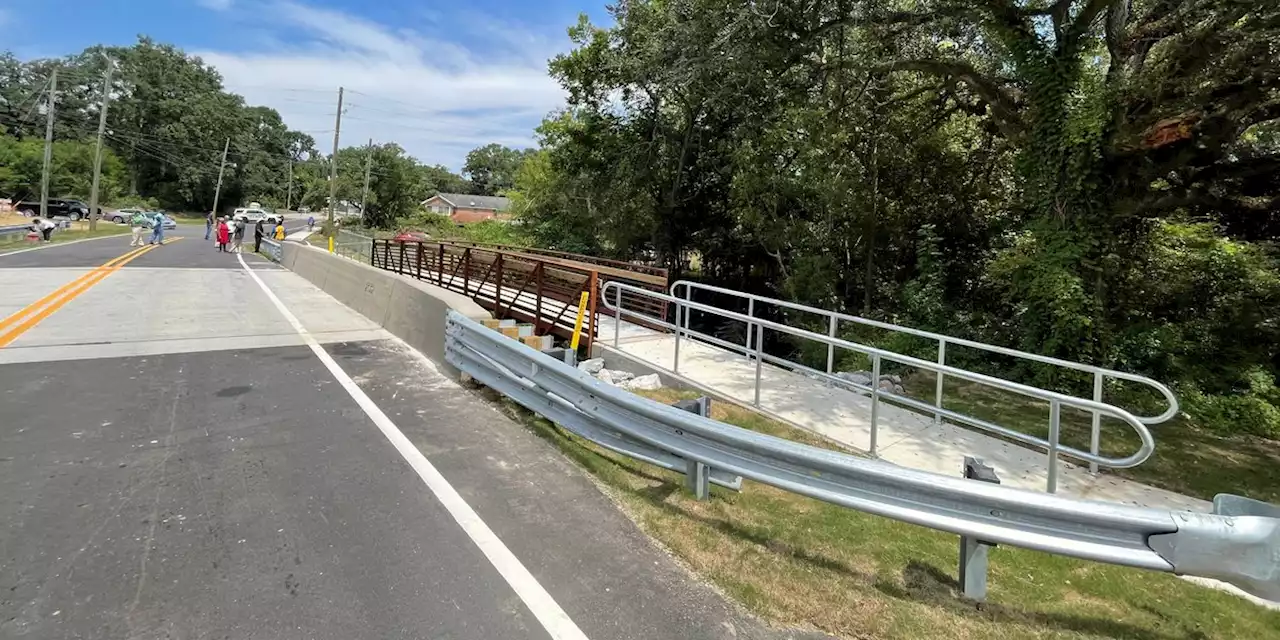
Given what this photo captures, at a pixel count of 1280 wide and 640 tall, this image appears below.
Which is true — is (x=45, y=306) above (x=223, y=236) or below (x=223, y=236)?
below

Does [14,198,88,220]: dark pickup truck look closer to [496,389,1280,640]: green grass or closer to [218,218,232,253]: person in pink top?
[218,218,232,253]: person in pink top

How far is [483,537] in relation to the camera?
12.4 feet

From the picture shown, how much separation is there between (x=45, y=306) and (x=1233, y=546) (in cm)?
1428

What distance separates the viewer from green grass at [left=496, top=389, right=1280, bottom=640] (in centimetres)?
311

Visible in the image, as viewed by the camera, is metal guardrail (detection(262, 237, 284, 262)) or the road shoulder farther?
metal guardrail (detection(262, 237, 284, 262))

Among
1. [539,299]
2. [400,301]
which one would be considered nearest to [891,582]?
[539,299]

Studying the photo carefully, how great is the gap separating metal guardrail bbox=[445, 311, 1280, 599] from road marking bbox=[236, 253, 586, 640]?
3.87ft

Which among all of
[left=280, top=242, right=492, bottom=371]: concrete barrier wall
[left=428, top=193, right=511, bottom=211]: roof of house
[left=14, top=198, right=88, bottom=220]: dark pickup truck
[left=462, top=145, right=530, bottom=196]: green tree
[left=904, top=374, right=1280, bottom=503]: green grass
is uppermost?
[left=462, top=145, right=530, bottom=196]: green tree

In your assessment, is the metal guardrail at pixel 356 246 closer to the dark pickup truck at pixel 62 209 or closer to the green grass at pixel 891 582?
the green grass at pixel 891 582

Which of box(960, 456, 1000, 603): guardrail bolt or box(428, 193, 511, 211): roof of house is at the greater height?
box(428, 193, 511, 211): roof of house

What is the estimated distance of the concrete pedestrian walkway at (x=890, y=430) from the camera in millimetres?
5453

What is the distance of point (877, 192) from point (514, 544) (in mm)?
13394

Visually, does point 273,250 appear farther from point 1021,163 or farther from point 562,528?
point 562,528

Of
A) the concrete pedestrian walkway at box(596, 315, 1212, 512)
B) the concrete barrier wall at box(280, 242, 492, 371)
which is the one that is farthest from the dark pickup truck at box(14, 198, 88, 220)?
the concrete pedestrian walkway at box(596, 315, 1212, 512)
